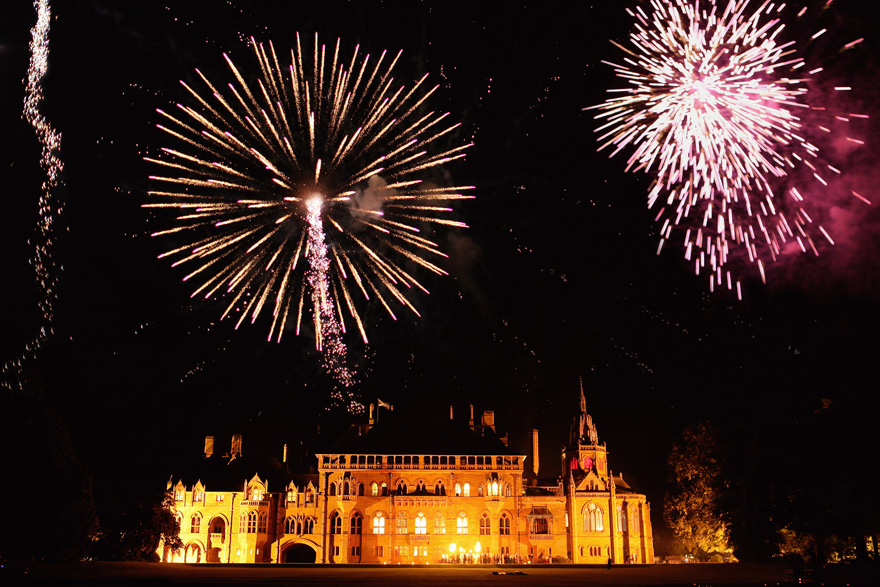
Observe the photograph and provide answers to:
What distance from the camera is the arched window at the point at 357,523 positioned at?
6962cm

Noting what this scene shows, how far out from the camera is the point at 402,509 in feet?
230

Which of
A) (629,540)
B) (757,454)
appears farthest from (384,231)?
(629,540)

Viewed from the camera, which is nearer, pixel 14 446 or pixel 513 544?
pixel 14 446

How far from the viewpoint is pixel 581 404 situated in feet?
266

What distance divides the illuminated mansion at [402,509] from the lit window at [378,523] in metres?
0.09

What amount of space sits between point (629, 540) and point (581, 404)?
14359mm

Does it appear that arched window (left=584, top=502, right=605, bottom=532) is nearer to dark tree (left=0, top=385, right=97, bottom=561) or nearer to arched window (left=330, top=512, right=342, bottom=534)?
arched window (left=330, top=512, right=342, bottom=534)

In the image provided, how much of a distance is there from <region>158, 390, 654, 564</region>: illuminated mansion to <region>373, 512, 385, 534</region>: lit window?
87 mm

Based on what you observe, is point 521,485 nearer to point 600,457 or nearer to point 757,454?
point 600,457

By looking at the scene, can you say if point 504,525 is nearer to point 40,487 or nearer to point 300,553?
point 300,553

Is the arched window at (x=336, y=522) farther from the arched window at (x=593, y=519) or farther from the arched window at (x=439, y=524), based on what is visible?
the arched window at (x=593, y=519)

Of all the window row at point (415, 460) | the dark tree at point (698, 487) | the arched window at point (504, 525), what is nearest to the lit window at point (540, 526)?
the arched window at point (504, 525)

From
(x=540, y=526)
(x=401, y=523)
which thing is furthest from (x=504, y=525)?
(x=401, y=523)

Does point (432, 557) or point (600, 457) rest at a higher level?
point (600, 457)
